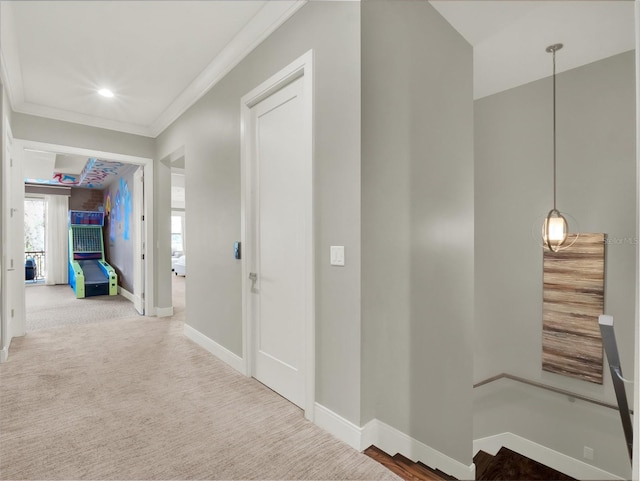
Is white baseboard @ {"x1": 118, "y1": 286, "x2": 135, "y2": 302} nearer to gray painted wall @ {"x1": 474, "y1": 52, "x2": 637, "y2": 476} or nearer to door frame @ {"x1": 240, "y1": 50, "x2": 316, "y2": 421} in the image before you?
door frame @ {"x1": 240, "y1": 50, "x2": 316, "y2": 421}

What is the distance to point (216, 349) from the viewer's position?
125 inches

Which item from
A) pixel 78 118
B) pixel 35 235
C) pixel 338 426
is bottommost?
pixel 338 426

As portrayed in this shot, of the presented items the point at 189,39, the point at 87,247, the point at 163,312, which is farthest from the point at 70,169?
the point at 189,39

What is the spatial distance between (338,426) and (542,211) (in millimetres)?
2848

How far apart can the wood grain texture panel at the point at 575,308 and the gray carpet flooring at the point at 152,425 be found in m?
2.46

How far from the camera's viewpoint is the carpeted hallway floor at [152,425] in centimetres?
164

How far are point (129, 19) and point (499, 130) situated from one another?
3.55m

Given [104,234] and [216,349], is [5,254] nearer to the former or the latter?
[216,349]

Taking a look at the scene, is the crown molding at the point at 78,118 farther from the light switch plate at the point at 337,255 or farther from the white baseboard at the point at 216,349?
the light switch plate at the point at 337,255

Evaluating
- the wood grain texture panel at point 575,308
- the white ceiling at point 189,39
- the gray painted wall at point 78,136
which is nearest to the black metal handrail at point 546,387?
the wood grain texture panel at point 575,308

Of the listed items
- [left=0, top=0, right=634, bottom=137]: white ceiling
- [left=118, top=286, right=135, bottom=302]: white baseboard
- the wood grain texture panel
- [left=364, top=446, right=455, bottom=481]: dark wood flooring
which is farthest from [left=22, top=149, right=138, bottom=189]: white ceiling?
the wood grain texture panel

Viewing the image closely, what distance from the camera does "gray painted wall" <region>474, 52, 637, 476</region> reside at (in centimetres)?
283

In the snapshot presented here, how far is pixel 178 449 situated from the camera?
1790 mm

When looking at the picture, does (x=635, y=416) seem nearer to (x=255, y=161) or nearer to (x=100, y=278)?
(x=255, y=161)
